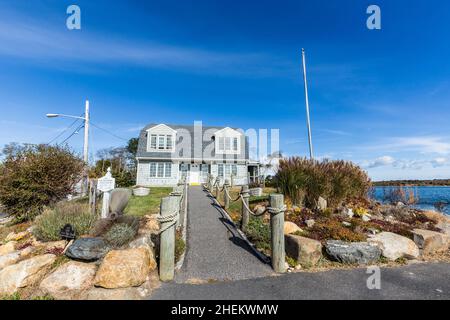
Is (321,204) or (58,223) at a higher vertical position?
(321,204)

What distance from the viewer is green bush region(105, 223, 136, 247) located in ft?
14.6

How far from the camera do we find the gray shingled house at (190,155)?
2088 cm

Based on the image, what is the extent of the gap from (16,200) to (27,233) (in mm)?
2288

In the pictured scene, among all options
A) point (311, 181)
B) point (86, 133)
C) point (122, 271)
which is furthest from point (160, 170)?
point (122, 271)

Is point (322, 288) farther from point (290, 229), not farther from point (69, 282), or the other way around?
point (69, 282)

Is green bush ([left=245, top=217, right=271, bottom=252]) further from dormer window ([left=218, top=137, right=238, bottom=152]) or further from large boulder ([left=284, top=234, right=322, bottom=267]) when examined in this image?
dormer window ([left=218, top=137, right=238, bottom=152])

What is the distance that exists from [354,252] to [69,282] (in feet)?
17.3

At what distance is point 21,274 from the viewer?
12.0 ft

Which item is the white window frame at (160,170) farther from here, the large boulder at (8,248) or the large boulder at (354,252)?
the large boulder at (354,252)

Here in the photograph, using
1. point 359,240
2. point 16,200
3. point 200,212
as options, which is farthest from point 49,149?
point 359,240

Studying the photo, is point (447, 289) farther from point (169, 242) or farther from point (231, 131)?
point (231, 131)

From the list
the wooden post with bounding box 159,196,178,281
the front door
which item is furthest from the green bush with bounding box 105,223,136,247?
the front door

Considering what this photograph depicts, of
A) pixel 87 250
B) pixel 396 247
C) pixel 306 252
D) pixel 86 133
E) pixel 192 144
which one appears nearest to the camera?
pixel 87 250

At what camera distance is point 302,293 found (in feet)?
10.7
